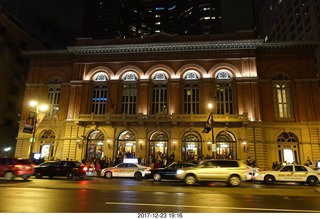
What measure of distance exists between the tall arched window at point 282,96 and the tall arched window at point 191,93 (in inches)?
382

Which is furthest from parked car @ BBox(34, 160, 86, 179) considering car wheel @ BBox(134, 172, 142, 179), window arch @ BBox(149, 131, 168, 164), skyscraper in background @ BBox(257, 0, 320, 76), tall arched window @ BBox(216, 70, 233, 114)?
skyscraper in background @ BBox(257, 0, 320, 76)

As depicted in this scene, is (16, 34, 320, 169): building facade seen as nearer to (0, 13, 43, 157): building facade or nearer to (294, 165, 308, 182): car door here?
(294, 165, 308, 182): car door

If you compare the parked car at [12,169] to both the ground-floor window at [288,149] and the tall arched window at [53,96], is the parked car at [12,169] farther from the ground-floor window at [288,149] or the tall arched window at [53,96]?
the ground-floor window at [288,149]

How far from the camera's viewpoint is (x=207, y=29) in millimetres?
100812

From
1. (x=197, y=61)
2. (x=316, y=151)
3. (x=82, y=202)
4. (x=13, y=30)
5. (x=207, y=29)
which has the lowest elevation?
(x=82, y=202)

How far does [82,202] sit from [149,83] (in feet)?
79.8

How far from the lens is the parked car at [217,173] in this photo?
15.7 meters

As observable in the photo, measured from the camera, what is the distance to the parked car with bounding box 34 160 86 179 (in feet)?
62.3

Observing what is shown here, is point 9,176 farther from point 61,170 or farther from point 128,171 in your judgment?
point 128,171

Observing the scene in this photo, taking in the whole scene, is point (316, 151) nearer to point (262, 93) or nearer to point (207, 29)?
point (262, 93)

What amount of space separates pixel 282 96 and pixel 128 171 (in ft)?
71.0

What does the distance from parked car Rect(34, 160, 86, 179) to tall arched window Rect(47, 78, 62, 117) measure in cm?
1489

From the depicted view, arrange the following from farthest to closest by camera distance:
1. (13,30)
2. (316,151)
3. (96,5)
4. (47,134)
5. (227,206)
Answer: (96,5)
(13,30)
(47,134)
(316,151)
(227,206)

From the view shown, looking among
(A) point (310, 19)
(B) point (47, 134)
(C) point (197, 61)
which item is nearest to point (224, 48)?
(C) point (197, 61)
